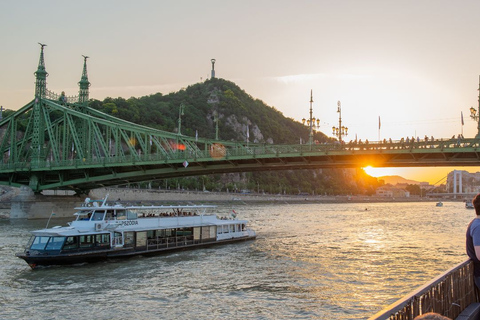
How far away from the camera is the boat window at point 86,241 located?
30000 millimetres

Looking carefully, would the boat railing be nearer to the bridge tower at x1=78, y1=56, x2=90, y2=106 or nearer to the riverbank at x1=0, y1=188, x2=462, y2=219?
the riverbank at x1=0, y1=188, x2=462, y2=219

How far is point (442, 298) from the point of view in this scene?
8305 mm

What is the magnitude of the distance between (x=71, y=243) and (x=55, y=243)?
900 millimetres

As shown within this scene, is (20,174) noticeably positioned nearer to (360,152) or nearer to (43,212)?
(43,212)

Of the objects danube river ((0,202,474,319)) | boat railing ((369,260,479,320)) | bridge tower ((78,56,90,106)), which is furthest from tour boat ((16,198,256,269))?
bridge tower ((78,56,90,106))

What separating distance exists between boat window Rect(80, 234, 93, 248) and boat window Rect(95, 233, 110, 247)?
0.39m

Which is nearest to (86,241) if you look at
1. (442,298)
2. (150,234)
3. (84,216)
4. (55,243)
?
(55,243)

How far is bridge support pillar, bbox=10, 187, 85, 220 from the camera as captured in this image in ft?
222

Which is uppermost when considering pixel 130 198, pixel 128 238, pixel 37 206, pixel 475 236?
pixel 475 236

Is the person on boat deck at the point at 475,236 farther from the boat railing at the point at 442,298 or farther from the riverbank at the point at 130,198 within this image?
the riverbank at the point at 130,198

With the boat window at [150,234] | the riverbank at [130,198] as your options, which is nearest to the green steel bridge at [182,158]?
the riverbank at [130,198]

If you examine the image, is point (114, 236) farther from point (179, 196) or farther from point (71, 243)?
point (179, 196)

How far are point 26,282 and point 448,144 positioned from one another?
117 ft

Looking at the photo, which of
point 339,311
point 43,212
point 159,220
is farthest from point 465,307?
point 43,212
